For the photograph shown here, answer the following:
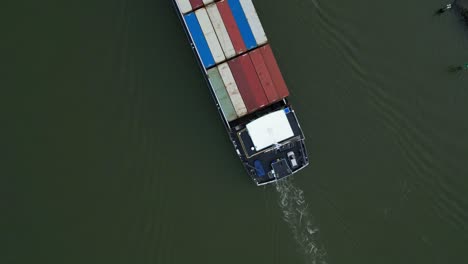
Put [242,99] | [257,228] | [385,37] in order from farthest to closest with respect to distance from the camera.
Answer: [385,37] < [257,228] < [242,99]

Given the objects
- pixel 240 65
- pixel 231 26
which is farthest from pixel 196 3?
pixel 240 65

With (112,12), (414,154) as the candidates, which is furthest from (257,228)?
(112,12)

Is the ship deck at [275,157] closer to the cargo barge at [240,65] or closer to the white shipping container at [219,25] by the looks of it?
the cargo barge at [240,65]

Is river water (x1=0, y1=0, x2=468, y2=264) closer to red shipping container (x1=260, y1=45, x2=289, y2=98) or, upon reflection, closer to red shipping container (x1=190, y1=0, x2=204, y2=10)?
red shipping container (x1=260, y1=45, x2=289, y2=98)

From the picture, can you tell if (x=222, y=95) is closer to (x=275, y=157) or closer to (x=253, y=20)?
(x=253, y=20)

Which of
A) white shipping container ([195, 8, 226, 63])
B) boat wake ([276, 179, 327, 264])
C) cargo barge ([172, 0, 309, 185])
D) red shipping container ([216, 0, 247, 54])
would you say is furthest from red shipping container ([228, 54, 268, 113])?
boat wake ([276, 179, 327, 264])

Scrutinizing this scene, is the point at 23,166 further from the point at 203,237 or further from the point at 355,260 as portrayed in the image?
the point at 355,260
